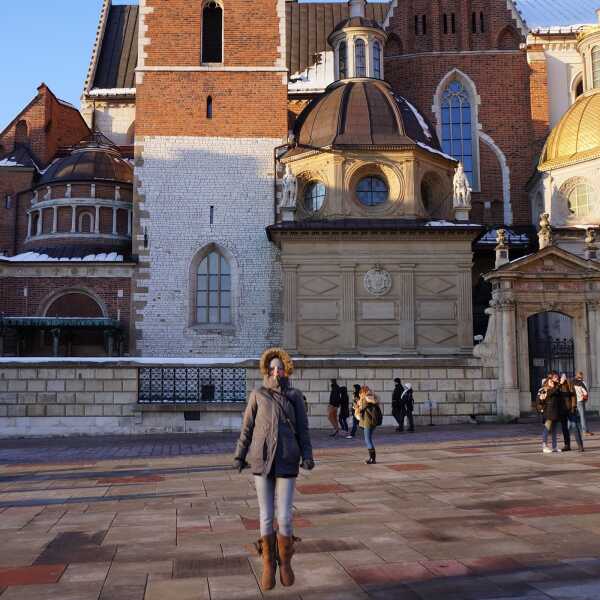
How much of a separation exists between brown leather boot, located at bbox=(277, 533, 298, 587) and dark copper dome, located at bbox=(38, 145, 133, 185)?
2929cm

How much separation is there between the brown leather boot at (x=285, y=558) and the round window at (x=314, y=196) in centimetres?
2447

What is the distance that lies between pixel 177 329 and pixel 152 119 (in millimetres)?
8593

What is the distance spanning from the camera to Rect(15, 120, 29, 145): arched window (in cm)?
3734

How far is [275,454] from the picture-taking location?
227 inches

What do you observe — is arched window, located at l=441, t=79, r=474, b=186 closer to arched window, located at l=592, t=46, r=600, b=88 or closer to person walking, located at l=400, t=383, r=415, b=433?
arched window, located at l=592, t=46, r=600, b=88

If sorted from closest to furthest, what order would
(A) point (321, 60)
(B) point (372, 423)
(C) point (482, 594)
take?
(C) point (482, 594), (B) point (372, 423), (A) point (321, 60)

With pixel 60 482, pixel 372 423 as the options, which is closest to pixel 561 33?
pixel 372 423

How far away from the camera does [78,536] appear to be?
7797 mm

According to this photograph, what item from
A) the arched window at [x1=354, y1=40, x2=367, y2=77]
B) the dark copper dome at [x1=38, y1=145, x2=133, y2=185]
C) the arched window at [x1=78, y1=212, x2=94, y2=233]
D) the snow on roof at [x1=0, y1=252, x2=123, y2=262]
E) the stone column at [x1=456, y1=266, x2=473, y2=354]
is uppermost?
the arched window at [x1=354, y1=40, x2=367, y2=77]

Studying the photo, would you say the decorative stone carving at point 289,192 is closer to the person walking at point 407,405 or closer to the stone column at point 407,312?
the stone column at point 407,312

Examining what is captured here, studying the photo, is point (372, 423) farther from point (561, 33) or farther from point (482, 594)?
point (561, 33)

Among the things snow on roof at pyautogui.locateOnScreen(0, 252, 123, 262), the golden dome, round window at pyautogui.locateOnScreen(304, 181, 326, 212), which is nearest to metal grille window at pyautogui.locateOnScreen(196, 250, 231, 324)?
snow on roof at pyautogui.locateOnScreen(0, 252, 123, 262)

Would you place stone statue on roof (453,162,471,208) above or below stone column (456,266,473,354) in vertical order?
above

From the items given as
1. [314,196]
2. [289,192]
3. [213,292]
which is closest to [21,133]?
[213,292]
